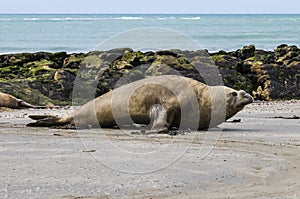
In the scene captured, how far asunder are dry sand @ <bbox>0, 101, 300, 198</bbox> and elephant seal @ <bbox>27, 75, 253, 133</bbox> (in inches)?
14.6

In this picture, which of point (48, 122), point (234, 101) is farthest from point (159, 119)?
point (48, 122)

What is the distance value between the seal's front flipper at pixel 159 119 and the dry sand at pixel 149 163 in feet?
1.58

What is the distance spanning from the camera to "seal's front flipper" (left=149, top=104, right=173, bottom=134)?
9747mm

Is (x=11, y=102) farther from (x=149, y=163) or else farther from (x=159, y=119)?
(x=149, y=163)

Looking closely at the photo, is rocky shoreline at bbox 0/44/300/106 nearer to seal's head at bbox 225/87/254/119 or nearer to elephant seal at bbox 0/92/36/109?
elephant seal at bbox 0/92/36/109

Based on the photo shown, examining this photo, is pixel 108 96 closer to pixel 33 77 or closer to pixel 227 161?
pixel 227 161

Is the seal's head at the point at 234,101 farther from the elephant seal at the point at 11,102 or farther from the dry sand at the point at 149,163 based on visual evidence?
the elephant seal at the point at 11,102

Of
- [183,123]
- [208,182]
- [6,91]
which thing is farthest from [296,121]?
[6,91]

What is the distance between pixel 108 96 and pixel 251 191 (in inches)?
212

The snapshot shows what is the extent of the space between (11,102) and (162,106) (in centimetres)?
643

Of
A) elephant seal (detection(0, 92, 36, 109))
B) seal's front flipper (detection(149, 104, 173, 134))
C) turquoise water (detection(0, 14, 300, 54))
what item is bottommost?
turquoise water (detection(0, 14, 300, 54))

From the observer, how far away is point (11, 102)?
15.4 metres

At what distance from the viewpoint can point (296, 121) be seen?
1173 centimetres

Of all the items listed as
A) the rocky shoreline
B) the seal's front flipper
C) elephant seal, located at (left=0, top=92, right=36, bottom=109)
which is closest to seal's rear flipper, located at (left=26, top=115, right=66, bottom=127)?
the seal's front flipper
